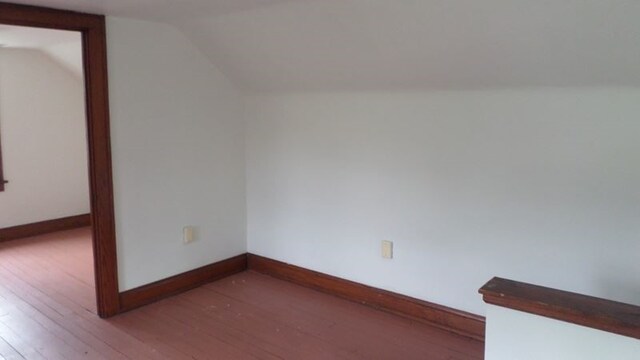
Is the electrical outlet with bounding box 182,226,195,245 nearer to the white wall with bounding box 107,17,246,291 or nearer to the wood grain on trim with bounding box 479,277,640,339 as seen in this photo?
the white wall with bounding box 107,17,246,291

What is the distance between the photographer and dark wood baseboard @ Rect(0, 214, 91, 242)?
15.4 feet

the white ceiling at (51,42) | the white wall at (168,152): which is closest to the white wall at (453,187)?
the white wall at (168,152)

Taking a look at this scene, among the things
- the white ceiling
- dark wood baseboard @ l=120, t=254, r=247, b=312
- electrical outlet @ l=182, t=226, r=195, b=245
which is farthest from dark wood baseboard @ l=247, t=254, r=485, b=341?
the white ceiling

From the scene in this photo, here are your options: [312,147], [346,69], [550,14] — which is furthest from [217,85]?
[550,14]

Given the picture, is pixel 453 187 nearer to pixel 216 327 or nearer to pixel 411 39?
pixel 411 39

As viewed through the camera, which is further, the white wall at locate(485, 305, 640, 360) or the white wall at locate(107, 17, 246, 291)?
the white wall at locate(107, 17, 246, 291)

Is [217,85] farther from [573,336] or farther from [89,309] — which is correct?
[573,336]

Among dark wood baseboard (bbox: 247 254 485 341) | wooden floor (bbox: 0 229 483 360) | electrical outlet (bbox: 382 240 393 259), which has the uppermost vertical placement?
electrical outlet (bbox: 382 240 393 259)

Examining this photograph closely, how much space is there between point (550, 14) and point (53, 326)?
308cm

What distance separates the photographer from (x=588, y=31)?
198cm

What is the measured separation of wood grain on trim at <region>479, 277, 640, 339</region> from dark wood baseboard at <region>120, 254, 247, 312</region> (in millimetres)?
2379

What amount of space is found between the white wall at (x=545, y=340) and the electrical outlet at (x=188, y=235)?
239 centimetres

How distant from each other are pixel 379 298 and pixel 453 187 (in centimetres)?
89

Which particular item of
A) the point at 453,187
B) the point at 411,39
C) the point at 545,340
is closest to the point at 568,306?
the point at 545,340
